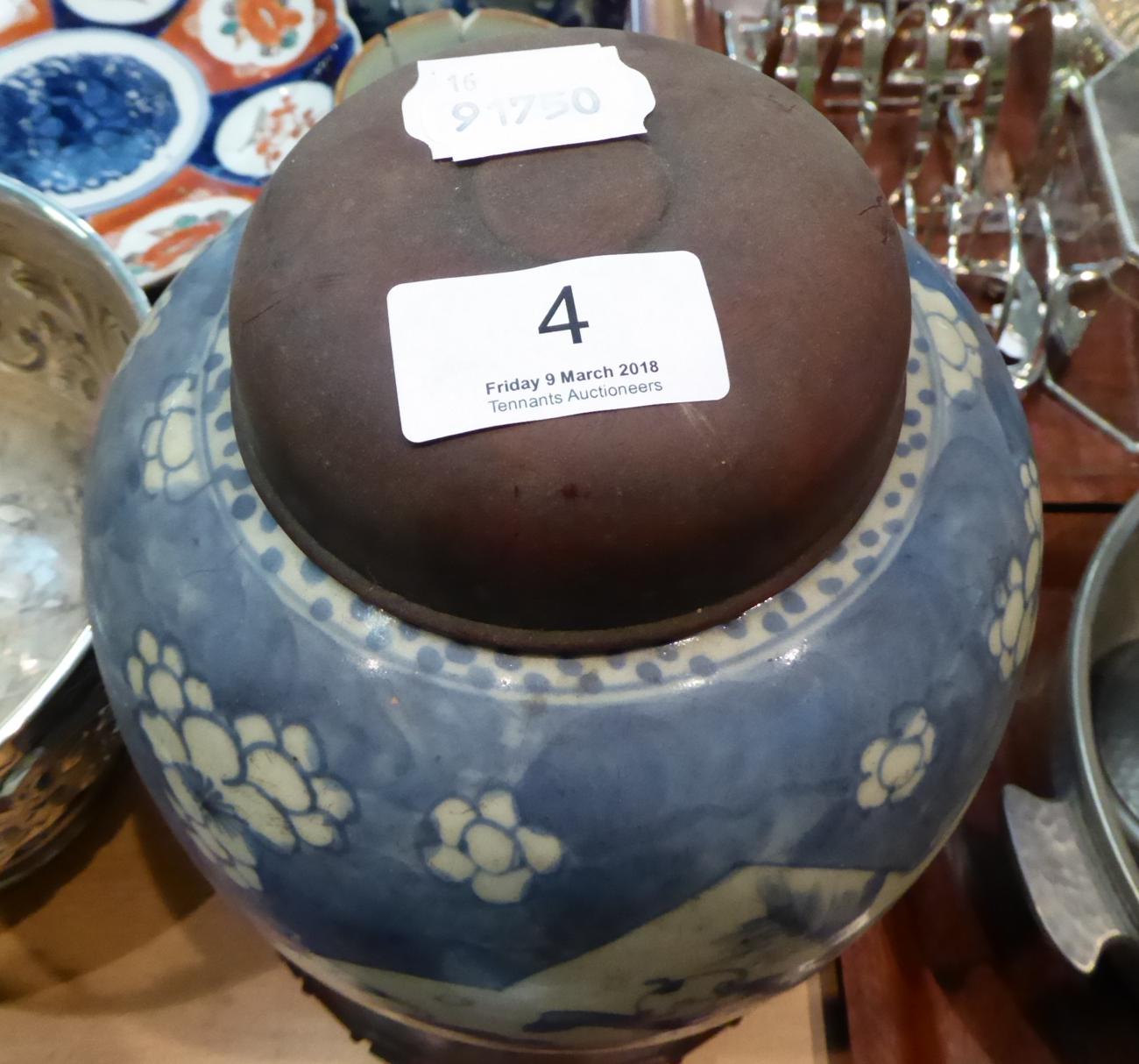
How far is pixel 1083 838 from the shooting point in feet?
2.18

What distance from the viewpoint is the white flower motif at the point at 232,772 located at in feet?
1.34

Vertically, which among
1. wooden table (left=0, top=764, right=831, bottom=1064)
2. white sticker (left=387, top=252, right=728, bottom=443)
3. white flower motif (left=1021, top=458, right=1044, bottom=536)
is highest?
white sticker (left=387, top=252, right=728, bottom=443)

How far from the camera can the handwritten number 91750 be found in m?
0.42

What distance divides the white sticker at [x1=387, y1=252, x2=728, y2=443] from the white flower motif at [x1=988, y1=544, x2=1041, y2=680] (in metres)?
0.18

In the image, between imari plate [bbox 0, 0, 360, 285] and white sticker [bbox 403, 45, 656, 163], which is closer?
white sticker [bbox 403, 45, 656, 163]

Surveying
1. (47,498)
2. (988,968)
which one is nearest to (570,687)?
(988,968)

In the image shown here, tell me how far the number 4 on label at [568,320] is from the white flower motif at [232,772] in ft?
0.59

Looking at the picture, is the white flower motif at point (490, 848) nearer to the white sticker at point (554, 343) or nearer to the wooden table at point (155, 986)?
the white sticker at point (554, 343)

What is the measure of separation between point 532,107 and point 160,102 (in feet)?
2.91

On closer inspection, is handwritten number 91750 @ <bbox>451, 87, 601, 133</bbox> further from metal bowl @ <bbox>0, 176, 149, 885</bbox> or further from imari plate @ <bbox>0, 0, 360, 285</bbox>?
imari plate @ <bbox>0, 0, 360, 285</bbox>

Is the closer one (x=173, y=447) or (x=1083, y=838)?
(x=173, y=447)

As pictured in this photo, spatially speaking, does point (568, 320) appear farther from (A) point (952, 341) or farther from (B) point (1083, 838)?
(B) point (1083, 838)

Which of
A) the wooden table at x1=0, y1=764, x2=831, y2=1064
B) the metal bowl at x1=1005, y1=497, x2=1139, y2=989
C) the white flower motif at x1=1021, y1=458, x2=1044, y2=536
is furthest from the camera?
the wooden table at x1=0, y1=764, x2=831, y2=1064

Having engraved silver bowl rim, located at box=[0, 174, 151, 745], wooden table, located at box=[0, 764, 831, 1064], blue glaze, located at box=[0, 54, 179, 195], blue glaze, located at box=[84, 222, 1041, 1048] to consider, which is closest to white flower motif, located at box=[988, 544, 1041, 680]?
blue glaze, located at box=[84, 222, 1041, 1048]
